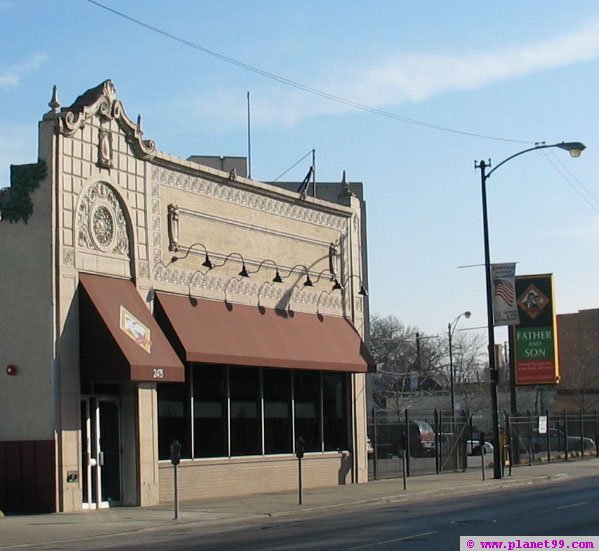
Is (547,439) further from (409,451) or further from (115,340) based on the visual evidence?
(115,340)

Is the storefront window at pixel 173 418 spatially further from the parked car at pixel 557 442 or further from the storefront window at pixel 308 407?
the parked car at pixel 557 442

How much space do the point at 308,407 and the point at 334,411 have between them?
146cm

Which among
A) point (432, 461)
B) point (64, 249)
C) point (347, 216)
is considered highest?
point (347, 216)

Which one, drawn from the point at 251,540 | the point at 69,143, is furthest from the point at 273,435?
the point at 251,540

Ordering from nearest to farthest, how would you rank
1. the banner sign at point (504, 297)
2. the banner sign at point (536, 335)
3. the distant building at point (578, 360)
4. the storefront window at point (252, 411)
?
the storefront window at point (252, 411)
the banner sign at point (504, 297)
the banner sign at point (536, 335)
the distant building at point (578, 360)

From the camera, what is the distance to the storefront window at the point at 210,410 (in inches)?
1097

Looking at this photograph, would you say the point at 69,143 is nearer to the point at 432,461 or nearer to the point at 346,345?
the point at 346,345

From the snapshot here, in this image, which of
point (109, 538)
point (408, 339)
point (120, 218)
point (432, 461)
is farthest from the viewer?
point (408, 339)

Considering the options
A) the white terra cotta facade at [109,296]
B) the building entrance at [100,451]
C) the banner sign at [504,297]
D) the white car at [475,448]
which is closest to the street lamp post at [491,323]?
the banner sign at [504,297]

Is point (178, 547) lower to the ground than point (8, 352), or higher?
lower

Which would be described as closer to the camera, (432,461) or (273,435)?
(273,435)

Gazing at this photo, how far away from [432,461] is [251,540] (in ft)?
76.5

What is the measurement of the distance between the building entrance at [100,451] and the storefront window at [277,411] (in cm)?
563

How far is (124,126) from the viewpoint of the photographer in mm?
26453
